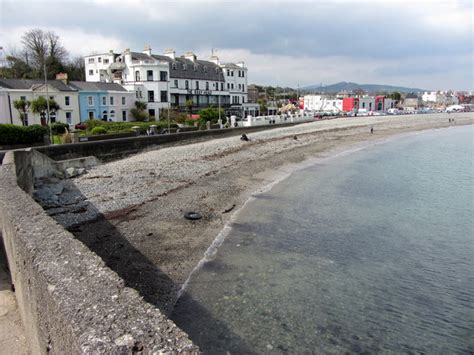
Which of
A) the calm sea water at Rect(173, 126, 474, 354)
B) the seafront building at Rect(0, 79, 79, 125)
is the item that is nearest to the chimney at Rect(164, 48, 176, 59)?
the seafront building at Rect(0, 79, 79, 125)

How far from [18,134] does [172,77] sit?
38.0 meters

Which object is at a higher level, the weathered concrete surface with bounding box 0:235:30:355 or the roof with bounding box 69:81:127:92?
the roof with bounding box 69:81:127:92

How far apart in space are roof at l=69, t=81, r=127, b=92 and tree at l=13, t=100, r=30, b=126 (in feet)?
29.4

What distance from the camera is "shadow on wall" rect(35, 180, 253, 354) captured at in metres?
7.16

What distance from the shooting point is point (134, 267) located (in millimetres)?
9492

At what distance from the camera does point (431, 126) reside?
74.1 metres

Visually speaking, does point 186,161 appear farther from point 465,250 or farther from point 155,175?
point 465,250

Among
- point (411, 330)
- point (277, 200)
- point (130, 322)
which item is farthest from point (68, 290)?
point (277, 200)

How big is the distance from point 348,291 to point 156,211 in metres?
7.51

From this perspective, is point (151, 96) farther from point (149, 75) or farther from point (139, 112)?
point (139, 112)

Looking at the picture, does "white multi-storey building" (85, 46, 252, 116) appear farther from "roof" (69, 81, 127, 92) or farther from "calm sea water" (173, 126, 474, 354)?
"calm sea water" (173, 126, 474, 354)

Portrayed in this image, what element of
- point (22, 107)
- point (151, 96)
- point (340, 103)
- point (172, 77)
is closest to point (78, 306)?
point (22, 107)

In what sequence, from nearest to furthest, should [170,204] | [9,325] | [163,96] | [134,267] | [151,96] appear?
1. [9,325]
2. [134,267]
3. [170,204]
4. [151,96]
5. [163,96]

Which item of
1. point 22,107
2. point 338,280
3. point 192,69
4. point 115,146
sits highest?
point 192,69
